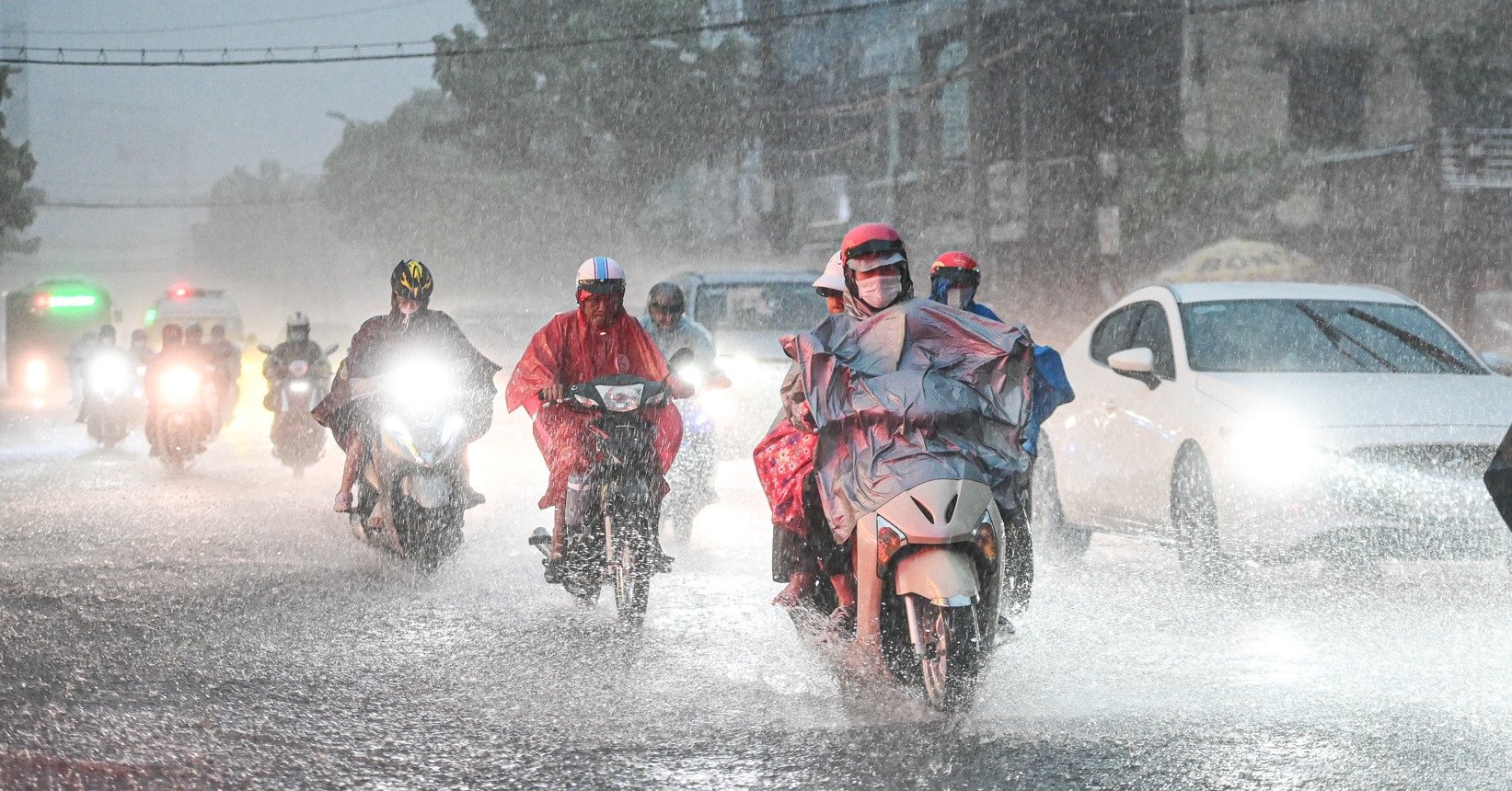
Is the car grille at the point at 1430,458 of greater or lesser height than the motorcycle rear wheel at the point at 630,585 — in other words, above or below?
above

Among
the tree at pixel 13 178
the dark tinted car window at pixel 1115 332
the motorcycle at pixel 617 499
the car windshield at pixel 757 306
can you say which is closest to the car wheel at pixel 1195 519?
the dark tinted car window at pixel 1115 332

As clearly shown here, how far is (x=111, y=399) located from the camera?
20750 mm

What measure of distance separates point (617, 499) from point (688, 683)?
1516mm

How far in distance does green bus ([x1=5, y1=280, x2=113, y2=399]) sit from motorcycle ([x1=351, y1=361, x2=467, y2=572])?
107 ft

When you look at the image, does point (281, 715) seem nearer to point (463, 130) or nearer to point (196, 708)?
point (196, 708)

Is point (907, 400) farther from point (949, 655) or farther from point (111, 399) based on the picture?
point (111, 399)

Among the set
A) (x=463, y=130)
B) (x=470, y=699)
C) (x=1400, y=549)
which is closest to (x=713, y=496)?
(x=1400, y=549)

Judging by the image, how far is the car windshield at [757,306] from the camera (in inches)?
608

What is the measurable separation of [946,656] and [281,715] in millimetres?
2145

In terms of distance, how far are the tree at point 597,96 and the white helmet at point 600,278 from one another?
122 feet

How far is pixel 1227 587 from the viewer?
8195mm

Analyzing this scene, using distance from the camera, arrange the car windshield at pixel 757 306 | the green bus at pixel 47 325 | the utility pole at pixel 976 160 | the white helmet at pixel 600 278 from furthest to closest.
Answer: the green bus at pixel 47 325 → the utility pole at pixel 976 160 → the car windshield at pixel 757 306 → the white helmet at pixel 600 278

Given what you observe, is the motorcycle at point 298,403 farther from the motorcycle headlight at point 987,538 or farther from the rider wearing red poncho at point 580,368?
the motorcycle headlight at point 987,538

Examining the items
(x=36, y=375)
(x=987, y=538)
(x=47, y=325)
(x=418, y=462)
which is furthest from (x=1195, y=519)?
(x=47, y=325)
